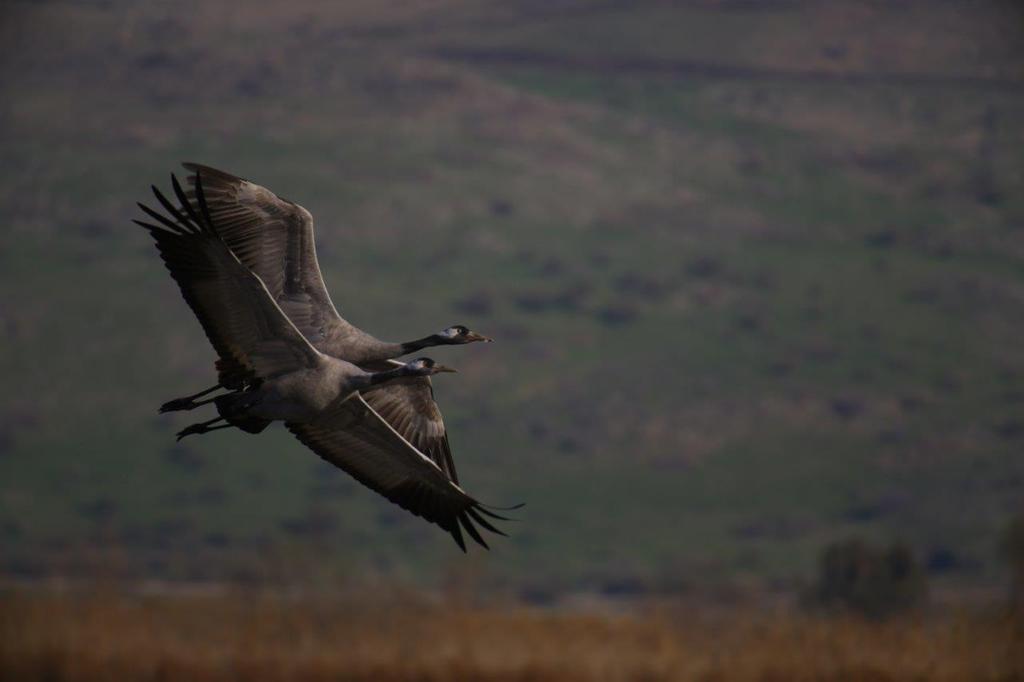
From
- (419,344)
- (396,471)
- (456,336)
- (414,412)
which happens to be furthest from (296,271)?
(396,471)

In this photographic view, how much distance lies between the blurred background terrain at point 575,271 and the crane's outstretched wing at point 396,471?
48.8 metres

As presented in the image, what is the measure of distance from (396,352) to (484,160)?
490 feet

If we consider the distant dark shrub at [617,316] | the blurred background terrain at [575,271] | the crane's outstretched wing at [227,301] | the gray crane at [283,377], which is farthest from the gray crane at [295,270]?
the distant dark shrub at [617,316]

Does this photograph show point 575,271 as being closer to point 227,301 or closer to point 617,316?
point 617,316

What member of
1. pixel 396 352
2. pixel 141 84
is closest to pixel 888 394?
pixel 141 84

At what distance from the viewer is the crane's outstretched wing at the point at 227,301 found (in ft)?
50.3

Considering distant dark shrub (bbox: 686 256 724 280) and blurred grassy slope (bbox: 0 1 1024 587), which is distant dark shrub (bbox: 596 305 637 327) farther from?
distant dark shrub (bbox: 686 256 724 280)

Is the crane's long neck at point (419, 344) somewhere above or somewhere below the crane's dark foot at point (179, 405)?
below

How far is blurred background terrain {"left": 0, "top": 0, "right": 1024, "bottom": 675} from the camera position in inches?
4156

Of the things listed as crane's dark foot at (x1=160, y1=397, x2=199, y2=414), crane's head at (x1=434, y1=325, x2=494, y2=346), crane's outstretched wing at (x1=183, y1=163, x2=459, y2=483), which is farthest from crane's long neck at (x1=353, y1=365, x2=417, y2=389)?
crane's head at (x1=434, y1=325, x2=494, y2=346)

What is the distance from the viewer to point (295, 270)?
19.0 meters

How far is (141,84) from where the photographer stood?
6594 inches

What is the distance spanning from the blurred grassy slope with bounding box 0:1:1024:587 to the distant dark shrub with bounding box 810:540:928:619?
24882 mm

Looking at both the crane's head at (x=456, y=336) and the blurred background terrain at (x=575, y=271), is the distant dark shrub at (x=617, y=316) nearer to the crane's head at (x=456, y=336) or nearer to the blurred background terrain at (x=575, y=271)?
the blurred background terrain at (x=575, y=271)
